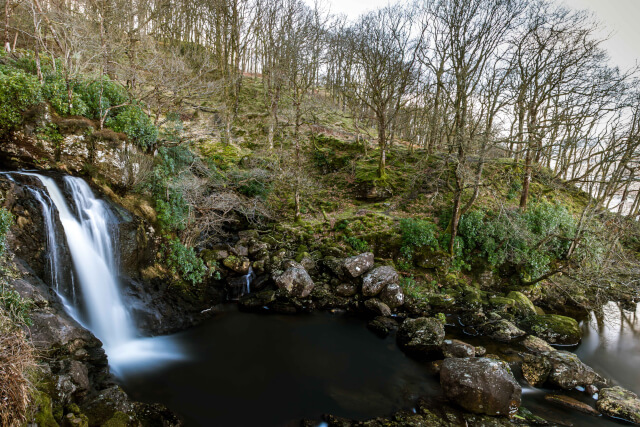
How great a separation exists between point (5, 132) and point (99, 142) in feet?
7.60

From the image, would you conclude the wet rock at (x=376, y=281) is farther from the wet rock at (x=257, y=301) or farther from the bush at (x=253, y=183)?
the bush at (x=253, y=183)

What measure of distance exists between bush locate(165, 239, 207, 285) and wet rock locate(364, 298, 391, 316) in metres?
6.72

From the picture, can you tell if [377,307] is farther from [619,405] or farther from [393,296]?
[619,405]

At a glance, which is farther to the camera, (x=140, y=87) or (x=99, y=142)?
(x=140, y=87)

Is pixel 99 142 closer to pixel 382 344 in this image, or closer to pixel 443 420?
pixel 382 344

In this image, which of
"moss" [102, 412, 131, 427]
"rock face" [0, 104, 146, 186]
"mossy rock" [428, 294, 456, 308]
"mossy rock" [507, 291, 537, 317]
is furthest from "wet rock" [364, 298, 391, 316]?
"rock face" [0, 104, 146, 186]

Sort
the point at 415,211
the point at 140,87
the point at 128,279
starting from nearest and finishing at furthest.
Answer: the point at 128,279
the point at 140,87
the point at 415,211

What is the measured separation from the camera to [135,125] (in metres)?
11.8

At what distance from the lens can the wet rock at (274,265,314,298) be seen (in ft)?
39.5

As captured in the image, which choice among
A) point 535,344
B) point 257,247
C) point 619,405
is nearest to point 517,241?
point 535,344

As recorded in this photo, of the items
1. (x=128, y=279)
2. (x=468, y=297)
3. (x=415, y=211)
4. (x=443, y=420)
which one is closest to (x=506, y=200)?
(x=415, y=211)

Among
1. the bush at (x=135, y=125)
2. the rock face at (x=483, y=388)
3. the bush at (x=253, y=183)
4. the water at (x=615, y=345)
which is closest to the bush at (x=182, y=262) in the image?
the bush at (x=135, y=125)

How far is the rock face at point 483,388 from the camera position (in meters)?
6.91

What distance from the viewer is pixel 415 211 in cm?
1642
